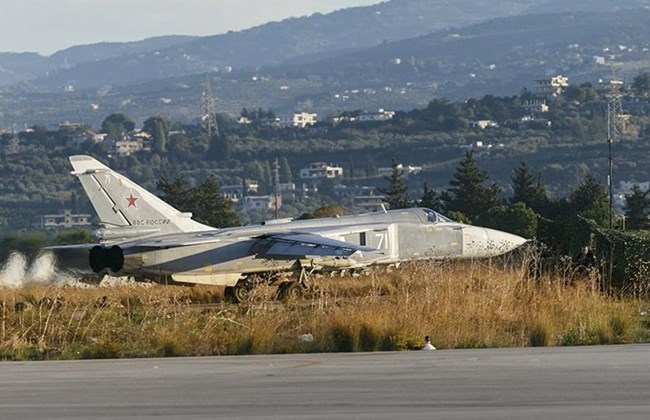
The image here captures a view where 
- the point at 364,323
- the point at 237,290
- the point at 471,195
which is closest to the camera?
the point at 364,323

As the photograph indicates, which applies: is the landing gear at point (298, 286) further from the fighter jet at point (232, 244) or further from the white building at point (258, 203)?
the white building at point (258, 203)

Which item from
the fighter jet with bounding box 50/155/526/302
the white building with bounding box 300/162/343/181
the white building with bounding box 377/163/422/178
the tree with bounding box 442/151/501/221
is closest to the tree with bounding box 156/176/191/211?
the tree with bounding box 442/151/501/221

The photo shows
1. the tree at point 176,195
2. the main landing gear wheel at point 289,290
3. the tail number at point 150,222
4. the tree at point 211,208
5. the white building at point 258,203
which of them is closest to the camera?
the main landing gear wheel at point 289,290

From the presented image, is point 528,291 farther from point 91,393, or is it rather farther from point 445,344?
point 91,393

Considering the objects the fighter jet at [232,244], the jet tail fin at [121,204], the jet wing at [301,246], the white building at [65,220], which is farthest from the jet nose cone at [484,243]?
the white building at [65,220]

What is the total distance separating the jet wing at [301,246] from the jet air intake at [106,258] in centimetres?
306

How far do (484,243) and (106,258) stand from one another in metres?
9.28

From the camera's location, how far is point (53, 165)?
607ft

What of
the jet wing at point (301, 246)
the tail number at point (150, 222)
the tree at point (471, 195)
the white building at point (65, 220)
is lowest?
the white building at point (65, 220)

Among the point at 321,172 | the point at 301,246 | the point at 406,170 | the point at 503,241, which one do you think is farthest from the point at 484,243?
the point at 321,172

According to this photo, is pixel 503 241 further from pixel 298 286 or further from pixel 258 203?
pixel 258 203

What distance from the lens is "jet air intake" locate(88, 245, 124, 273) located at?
103 ft

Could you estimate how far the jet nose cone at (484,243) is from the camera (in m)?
35.8

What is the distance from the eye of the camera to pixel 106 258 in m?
31.5
